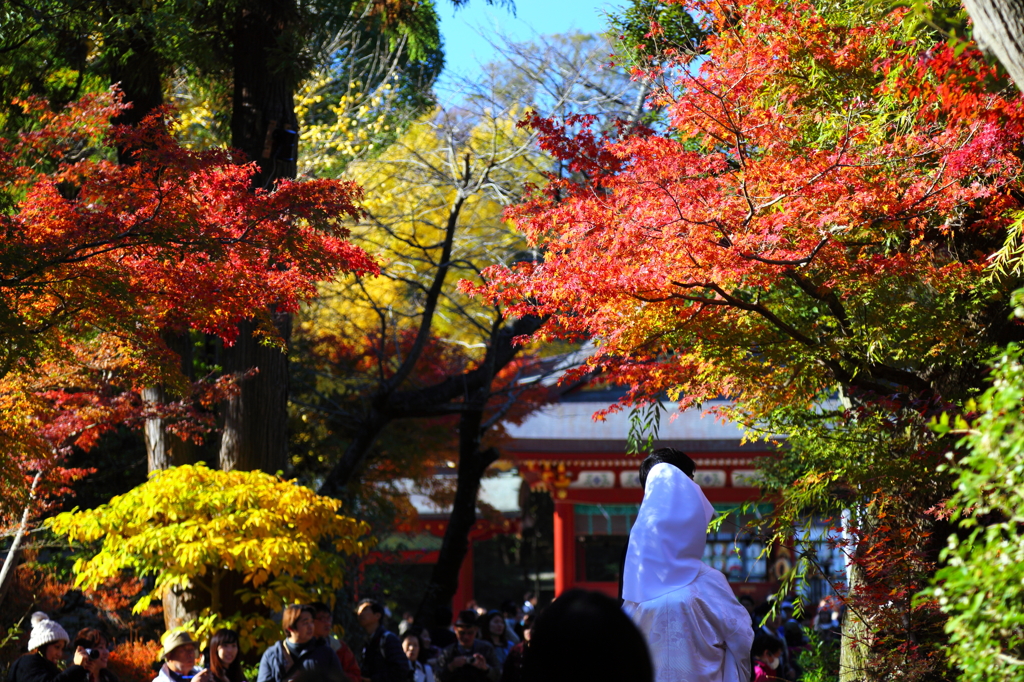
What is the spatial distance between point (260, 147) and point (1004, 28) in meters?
6.65

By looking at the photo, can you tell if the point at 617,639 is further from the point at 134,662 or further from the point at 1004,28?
the point at 134,662

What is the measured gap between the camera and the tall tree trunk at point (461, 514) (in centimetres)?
1148

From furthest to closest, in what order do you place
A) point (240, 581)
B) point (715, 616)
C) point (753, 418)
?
point (240, 581), point (753, 418), point (715, 616)

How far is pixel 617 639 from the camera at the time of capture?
1884 millimetres

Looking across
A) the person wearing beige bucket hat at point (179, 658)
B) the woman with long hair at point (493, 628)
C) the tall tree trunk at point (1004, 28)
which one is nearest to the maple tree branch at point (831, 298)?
the tall tree trunk at point (1004, 28)

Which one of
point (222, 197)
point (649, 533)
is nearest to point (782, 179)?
point (649, 533)

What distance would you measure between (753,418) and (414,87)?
867 cm

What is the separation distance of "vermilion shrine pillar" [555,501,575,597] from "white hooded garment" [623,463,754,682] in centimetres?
1561

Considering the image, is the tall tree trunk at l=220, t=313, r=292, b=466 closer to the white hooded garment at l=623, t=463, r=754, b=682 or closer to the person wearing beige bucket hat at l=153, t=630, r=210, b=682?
the person wearing beige bucket hat at l=153, t=630, r=210, b=682

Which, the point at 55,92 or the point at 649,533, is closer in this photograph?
the point at 649,533

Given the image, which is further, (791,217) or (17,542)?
(17,542)

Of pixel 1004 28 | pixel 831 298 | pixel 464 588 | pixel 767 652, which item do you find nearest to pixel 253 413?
pixel 767 652

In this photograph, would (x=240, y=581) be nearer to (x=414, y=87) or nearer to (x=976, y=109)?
(x=976, y=109)

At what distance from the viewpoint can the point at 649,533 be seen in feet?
10.5
